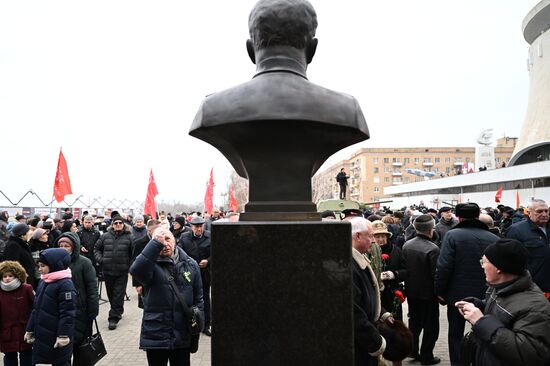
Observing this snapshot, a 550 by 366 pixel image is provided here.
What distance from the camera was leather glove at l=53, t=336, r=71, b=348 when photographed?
4113 mm

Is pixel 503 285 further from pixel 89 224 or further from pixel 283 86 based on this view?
pixel 89 224

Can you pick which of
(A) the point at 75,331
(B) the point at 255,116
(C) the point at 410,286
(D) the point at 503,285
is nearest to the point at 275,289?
(B) the point at 255,116

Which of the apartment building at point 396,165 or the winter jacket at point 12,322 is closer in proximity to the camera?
the winter jacket at point 12,322

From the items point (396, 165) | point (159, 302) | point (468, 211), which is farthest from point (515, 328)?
point (396, 165)

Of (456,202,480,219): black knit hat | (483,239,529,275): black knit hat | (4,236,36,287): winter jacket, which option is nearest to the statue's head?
(483,239,529,275): black knit hat

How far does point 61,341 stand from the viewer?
4.12m

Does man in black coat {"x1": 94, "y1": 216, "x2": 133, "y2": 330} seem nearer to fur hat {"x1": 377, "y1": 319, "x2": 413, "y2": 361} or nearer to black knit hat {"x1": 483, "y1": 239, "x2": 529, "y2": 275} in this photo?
fur hat {"x1": 377, "y1": 319, "x2": 413, "y2": 361}

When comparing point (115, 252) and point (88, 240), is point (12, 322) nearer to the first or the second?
point (115, 252)

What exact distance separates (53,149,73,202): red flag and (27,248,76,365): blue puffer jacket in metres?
9.38

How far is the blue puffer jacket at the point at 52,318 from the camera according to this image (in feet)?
13.7

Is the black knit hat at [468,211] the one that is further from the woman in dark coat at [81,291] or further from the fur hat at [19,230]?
the fur hat at [19,230]

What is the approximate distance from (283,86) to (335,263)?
112 cm

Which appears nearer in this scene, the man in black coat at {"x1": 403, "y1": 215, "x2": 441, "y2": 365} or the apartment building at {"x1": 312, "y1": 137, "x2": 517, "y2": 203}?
the man in black coat at {"x1": 403, "y1": 215, "x2": 441, "y2": 365}

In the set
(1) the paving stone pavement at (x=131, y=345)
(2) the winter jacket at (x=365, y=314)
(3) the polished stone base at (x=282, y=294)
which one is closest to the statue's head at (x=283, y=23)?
(3) the polished stone base at (x=282, y=294)
